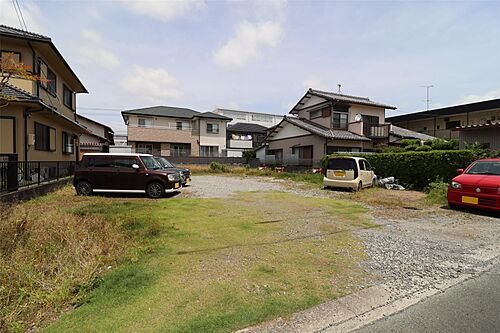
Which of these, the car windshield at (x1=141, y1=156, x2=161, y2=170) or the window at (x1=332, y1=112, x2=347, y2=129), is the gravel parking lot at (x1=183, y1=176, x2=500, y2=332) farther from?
the window at (x1=332, y1=112, x2=347, y2=129)

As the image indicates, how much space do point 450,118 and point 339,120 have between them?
540 inches

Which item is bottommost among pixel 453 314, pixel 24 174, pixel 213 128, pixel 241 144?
pixel 453 314

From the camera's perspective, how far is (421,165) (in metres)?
11.9

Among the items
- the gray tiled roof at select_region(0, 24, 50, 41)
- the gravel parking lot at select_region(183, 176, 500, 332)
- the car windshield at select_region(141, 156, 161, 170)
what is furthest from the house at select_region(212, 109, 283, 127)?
the gravel parking lot at select_region(183, 176, 500, 332)

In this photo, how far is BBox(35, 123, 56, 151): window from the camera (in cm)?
1176

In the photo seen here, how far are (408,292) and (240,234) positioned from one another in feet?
9.13

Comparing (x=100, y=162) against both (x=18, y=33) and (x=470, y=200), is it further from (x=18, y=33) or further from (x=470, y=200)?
(x=470, y=200)

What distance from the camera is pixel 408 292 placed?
3.04 metres

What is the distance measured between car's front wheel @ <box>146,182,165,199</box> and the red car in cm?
881

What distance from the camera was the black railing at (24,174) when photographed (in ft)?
22.7

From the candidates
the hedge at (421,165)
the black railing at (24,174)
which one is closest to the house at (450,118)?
the hedge at (421,165)

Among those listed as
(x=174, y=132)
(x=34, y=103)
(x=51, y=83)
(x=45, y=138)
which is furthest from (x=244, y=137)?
(x=34, y=103)

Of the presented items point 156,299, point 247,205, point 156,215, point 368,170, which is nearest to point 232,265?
point 156,299

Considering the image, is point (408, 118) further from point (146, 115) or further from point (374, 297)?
point (374, 297)
